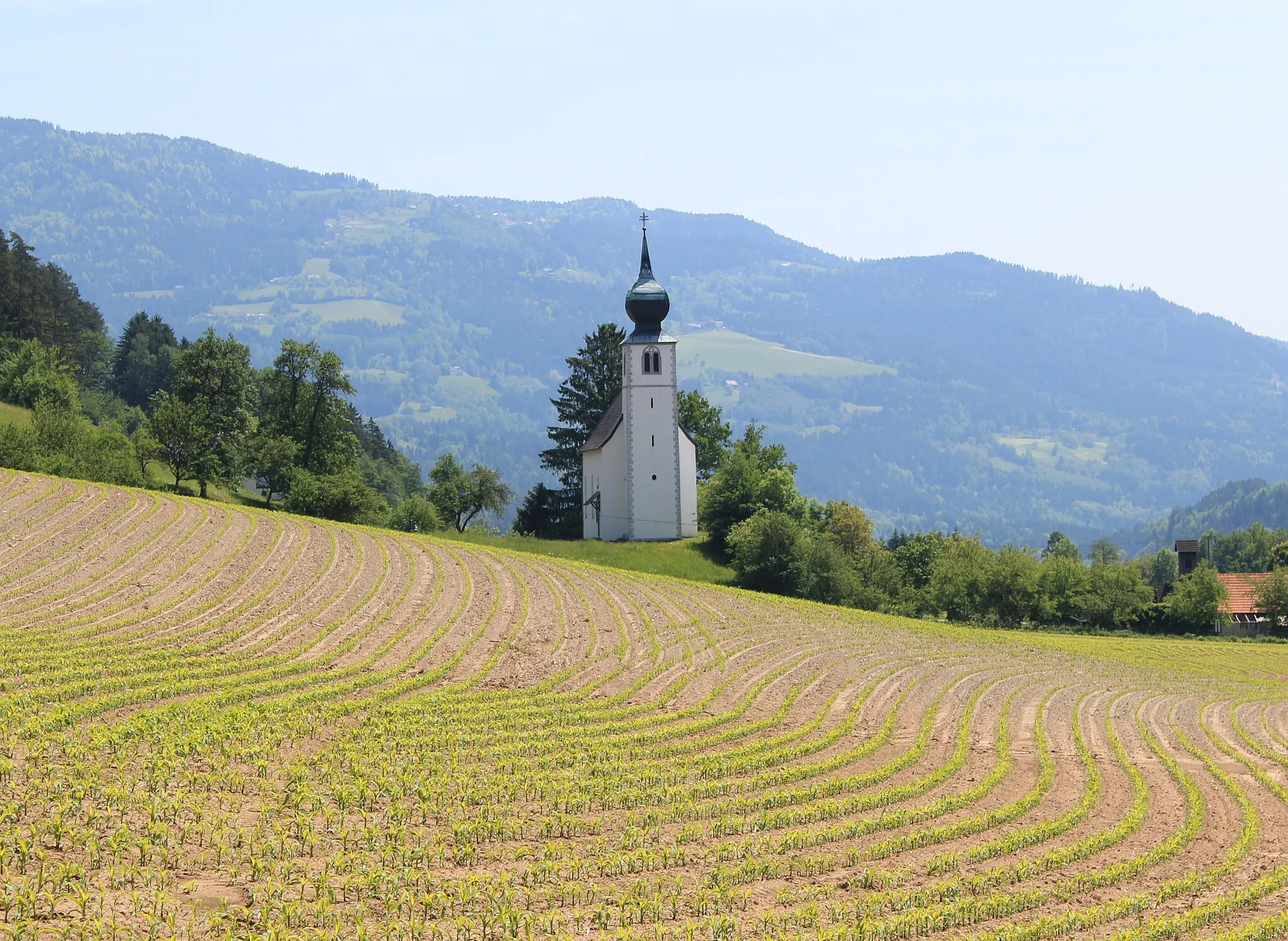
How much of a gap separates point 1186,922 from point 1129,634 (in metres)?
61.6

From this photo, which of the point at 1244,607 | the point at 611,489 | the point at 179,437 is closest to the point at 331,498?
the point at 179,437

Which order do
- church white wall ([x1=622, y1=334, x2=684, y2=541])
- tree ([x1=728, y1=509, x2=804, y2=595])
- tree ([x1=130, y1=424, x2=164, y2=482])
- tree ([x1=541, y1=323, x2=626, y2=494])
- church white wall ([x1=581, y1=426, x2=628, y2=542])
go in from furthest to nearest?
tree ([x1=541, y1=323, x2=626, y2=494]) < church white wall ([x1=581, y1=426, x2=628, y2=542]) < church white wall ([x1=622, y1=334, x2=684, y2=541]) < tree ([x1=130, y1=424, x2=164, y2=482]) < tree ([x1=728, y1=509, x2=804, y2=595])

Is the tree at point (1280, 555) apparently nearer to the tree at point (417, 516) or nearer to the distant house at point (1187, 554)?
the distant house at point (1187, 554)

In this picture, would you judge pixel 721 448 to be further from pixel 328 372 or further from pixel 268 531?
pixel 268 531

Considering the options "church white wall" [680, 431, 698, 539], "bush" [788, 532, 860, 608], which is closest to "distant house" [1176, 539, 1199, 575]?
"church white wall" [680, 431, 698, 539]

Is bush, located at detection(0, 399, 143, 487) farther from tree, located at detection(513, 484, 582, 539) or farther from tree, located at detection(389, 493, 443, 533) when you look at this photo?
tree, located at detection(513, 484, 582, 539)

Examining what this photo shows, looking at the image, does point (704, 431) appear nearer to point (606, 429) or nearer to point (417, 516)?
point (606, 429)

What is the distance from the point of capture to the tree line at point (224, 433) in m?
69.9

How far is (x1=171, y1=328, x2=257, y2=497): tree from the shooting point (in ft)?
257

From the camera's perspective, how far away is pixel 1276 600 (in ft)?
275

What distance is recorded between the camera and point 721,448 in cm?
9775

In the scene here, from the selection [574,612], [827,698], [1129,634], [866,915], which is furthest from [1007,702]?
[1129,634]

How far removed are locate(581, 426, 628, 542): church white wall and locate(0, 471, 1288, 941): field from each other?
33466 millimetres

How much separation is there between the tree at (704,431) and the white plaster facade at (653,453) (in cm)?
1298
